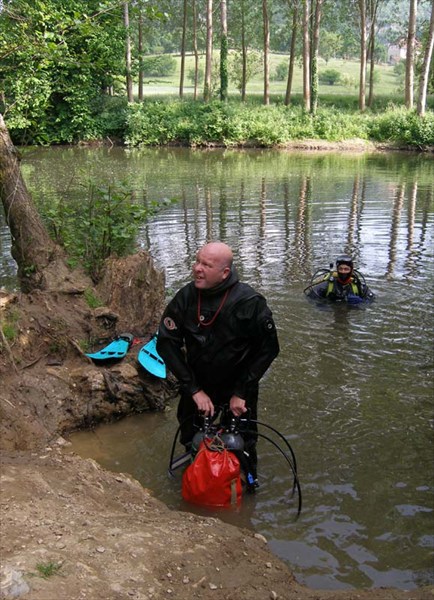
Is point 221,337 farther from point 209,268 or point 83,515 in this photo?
point 83,515

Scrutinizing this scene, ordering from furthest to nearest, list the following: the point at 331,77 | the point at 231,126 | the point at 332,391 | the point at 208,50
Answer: the point at 331,77 → the point at 208,50 → the point at 231,126 → the point at 332,391

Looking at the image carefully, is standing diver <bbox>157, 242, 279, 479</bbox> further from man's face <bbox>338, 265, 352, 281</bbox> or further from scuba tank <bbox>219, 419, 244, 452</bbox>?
man's face <bbox>338, 265, 352, 281</bbox>

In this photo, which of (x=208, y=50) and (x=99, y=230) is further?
(x=208, y=50)

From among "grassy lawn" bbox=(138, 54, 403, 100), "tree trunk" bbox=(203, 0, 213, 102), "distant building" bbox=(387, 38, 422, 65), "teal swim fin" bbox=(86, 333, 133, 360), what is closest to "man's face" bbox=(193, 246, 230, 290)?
"teal swim fin" bbox=(86, 333, 133, 360)

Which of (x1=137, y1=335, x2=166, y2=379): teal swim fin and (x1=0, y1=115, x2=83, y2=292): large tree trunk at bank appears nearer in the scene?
(x1=137, y1=335, x2=166, y2=379): teal swim fin

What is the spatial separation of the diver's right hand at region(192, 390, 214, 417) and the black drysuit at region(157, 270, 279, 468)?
0.16 ft

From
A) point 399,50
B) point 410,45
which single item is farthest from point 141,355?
point 399,50

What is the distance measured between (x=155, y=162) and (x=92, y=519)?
90.9ft

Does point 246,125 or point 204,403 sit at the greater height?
point 246,125

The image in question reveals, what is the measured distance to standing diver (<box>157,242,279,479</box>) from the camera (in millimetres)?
4574

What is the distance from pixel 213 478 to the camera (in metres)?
4.66

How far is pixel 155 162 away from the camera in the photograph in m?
30.3

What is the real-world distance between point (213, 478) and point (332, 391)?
2895 mm

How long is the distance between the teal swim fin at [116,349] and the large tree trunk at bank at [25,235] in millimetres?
947
